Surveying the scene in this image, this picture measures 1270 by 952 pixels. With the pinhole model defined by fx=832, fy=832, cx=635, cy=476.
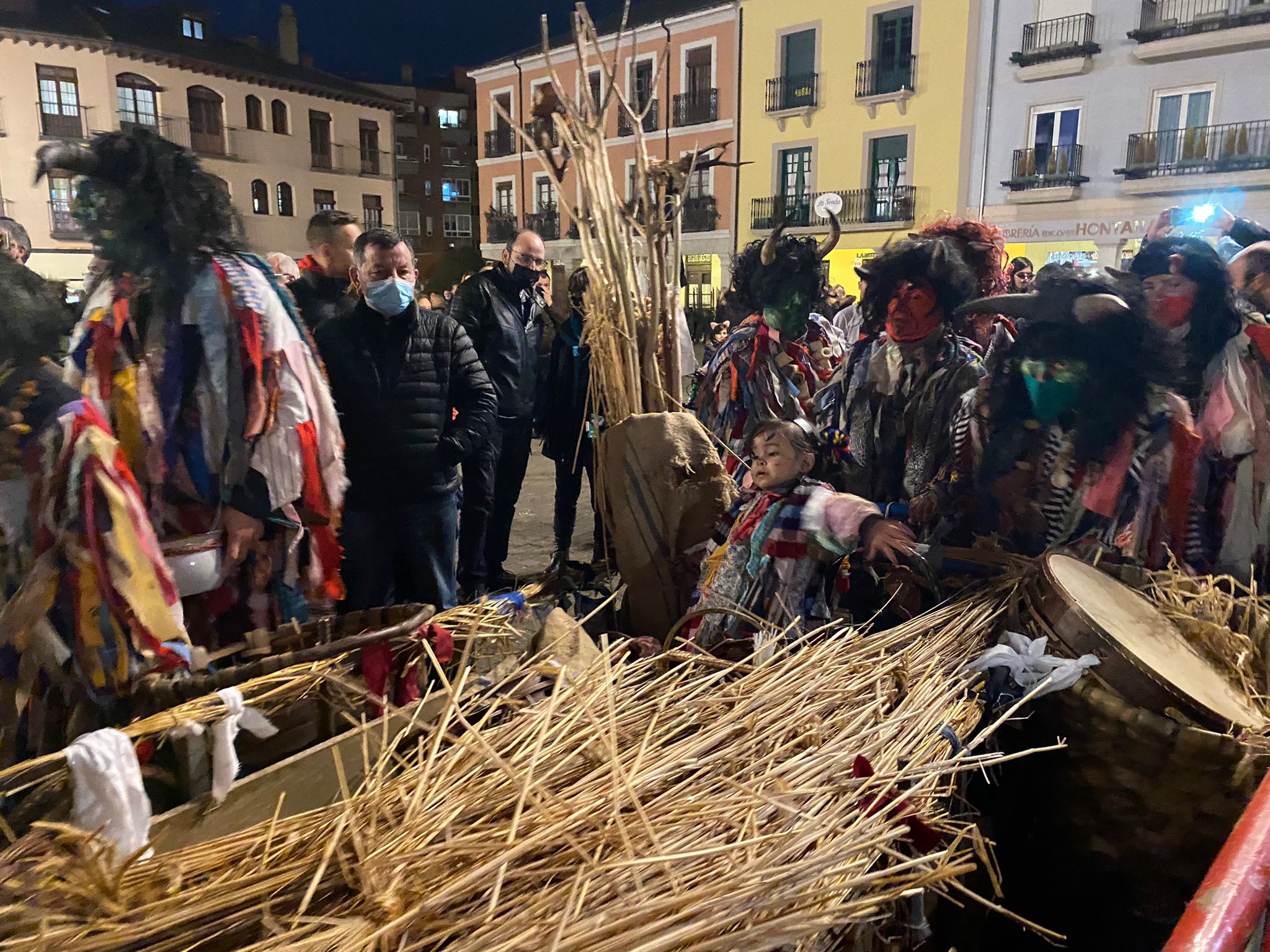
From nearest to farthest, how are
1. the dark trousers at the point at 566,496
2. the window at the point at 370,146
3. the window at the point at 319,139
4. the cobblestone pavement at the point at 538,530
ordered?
the dark trousers at the point at 566,496 → the cobblestone pavement at the point at 538,530 → the window at the point at 319,139 → the window at the point at 370,146

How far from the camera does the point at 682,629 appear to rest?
2.64 m

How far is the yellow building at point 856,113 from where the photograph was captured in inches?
556

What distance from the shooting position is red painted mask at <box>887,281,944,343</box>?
2.67 m

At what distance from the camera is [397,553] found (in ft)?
9.75

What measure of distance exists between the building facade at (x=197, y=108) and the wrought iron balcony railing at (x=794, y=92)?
8.48 m

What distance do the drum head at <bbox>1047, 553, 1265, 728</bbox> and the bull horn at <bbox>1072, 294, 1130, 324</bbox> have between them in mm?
670

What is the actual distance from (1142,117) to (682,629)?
44.2 feet

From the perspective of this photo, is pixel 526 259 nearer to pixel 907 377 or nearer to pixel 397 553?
pixel 397 553

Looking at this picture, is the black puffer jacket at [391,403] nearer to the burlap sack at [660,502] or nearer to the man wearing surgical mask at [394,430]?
the man wearing surgical mask at [394,430]

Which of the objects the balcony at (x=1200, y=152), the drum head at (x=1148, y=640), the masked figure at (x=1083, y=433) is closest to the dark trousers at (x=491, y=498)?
the masked figure at (x=1083, y=433)

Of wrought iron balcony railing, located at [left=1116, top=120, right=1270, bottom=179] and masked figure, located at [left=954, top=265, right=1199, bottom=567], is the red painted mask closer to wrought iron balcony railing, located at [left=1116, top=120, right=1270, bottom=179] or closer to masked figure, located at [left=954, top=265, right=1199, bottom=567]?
masked figure, located at [left=954, top=265, right=1199, bottom=567]

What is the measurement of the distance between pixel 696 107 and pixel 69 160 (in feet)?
56.1

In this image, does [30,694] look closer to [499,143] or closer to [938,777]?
[938,777]

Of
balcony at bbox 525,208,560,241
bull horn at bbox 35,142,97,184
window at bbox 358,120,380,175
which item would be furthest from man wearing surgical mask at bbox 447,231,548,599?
balcony at bbox 525,208,560,241
